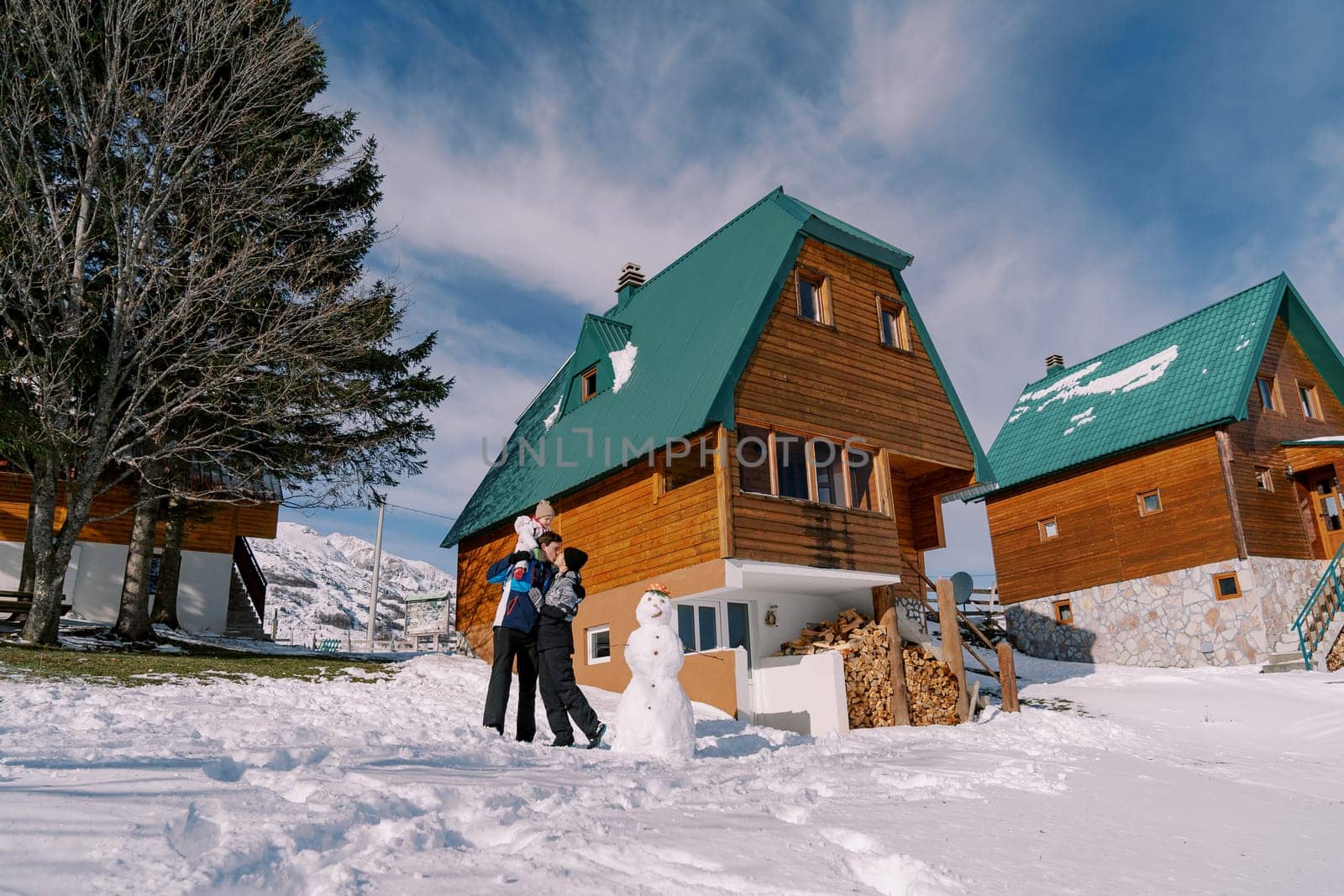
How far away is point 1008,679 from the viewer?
44.4 feet

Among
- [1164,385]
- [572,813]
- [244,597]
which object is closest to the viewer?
[572,813]

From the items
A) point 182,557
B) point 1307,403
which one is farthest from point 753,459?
point 1307,403

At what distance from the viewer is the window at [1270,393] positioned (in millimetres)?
21891

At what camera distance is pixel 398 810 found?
3.72 m

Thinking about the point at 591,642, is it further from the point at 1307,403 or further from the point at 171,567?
the point at 1307,403

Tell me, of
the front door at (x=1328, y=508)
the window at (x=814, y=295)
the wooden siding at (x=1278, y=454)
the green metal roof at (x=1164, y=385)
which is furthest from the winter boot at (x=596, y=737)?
the front door at (x=1328, y=508)

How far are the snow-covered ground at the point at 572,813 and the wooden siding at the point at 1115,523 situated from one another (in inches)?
540

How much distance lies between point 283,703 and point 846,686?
800 centimetres

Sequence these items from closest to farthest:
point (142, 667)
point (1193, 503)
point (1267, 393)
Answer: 1. point (142, 667)
2. point (1193, 503)
3. point (1267, 393)

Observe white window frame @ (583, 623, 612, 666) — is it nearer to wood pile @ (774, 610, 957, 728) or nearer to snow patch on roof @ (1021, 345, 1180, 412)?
wood pile @ (774, 610, 957, 728)

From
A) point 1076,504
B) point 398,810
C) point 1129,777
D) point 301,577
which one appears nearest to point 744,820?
point 398,810

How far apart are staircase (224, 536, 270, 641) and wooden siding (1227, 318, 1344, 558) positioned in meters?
25.1

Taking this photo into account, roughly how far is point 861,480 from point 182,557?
16787 millimetres

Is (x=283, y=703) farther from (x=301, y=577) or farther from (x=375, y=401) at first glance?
(x=301, y=577)
